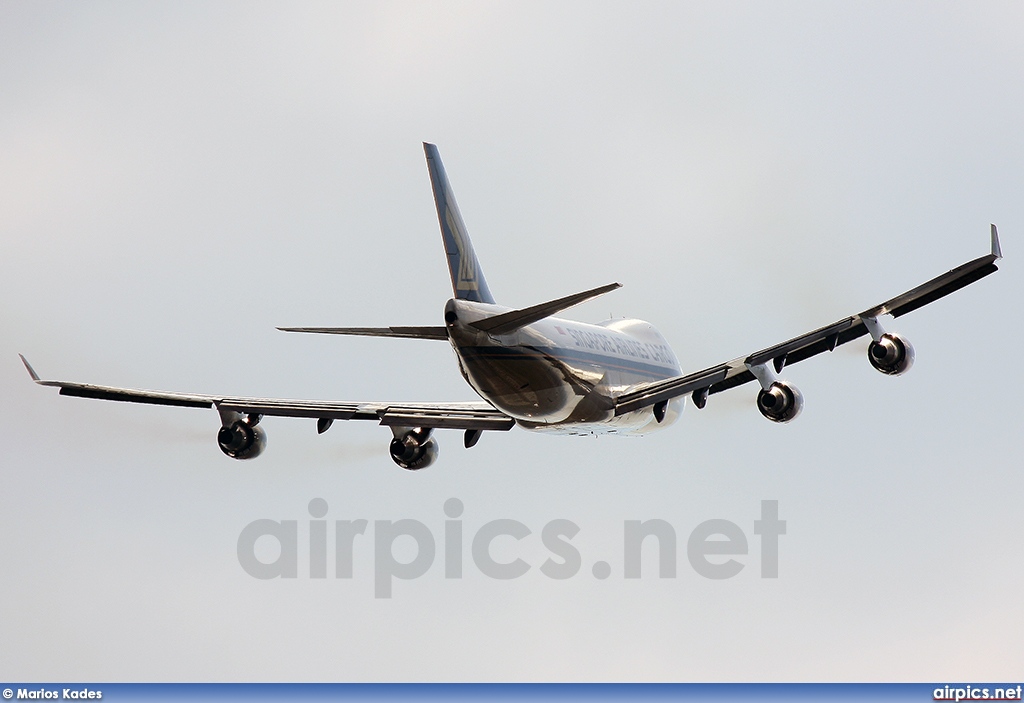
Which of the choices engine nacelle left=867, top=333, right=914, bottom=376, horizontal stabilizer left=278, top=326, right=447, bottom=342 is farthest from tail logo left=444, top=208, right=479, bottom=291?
engine nacelle left=867, top=333, right=914, bottom=376

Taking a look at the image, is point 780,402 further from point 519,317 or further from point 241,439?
point 241,439

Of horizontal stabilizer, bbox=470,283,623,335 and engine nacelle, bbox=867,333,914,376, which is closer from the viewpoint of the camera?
horizontal stabilizer, bbox=470,283,623,335

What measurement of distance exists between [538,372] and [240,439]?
9130mm

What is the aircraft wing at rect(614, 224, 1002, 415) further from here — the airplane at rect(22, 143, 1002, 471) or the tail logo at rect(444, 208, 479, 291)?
the tail logo at rect(444, 208, 479, 291)

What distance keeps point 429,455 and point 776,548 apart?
14.1m

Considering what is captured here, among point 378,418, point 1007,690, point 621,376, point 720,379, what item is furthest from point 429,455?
point 1007,690

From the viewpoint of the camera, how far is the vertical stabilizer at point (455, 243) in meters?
36.3

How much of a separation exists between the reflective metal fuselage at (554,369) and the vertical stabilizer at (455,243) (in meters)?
1.31

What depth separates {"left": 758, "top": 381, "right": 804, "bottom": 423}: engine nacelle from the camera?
36531 millimetres

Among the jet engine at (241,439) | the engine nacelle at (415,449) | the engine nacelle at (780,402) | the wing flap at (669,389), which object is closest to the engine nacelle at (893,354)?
the engine nacelle at (780,402)

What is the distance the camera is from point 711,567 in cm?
4919

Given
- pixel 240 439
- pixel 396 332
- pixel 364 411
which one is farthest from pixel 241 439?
pixel 396 332

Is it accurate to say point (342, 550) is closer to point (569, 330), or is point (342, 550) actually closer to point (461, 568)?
point (461, 568)

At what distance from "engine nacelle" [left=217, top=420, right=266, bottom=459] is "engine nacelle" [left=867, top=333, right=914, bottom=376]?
647 inches
